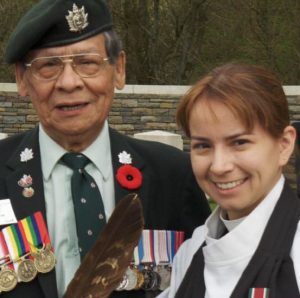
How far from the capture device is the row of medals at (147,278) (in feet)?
8.29

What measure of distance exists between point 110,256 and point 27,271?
37cm

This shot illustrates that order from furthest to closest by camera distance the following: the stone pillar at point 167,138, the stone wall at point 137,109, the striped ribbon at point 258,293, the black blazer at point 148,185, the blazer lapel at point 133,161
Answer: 1. the stone wall at point 137,109
2. the stone pillar at point 167,138
3. the blazer lapel at point 133,161
4. the black blazer at point 148,185
5. the striped ribbon at point 258,293

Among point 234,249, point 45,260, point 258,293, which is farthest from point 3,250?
point 258,293

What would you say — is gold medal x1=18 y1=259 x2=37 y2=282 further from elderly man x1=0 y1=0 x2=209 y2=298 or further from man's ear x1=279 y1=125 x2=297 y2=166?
man's ear x1=279 y1=125 x2=297 y2=166

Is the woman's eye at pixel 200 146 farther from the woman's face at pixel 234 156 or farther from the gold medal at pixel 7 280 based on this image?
the gold medal at pixel 7 280

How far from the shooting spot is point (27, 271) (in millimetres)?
2434

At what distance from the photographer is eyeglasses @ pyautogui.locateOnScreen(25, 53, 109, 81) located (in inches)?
95.3

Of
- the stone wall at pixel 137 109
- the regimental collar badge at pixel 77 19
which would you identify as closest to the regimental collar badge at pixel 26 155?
the regimental collar badge at pixel 77 19

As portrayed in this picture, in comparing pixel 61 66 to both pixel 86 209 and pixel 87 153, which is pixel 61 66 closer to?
pixel 87 153

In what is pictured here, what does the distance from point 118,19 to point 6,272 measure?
13.6 meters

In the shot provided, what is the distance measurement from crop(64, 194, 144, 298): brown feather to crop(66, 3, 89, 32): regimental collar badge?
0.60m

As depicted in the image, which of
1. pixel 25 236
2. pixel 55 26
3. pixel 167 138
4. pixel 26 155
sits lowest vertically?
pixel 167 138

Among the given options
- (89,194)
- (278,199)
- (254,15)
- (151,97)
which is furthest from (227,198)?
(254,15)

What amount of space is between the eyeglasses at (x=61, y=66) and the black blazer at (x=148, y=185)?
11.6 inches
